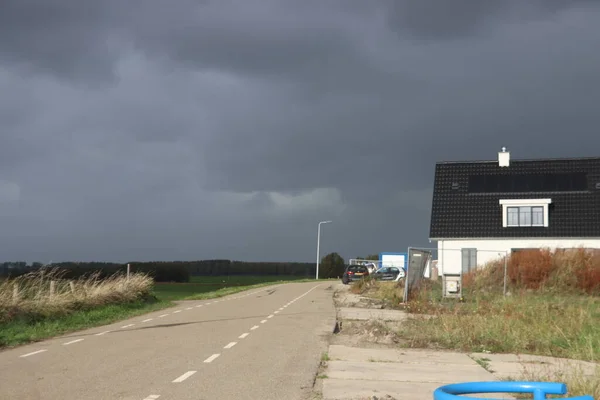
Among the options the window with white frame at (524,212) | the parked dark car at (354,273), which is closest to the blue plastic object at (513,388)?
the window with white frame at (524,212)

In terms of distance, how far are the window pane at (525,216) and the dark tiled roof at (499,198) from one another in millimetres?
445

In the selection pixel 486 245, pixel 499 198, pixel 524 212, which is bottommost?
pixel 486 245

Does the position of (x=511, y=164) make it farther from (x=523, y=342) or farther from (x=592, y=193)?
(x=523, y=342)

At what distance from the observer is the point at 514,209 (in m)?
45.2

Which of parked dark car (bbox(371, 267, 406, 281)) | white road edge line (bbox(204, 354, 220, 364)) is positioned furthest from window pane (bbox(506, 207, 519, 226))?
white road edge line (bbox(204, 354, 220, 364))

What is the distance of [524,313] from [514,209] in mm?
28595

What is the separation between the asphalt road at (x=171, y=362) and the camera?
866 centimetres

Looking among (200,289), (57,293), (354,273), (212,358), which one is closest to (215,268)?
(200,289)

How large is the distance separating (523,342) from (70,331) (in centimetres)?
1077

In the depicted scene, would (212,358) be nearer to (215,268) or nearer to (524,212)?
(524,212)

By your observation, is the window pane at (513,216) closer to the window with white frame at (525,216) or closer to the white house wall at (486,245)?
the window with white frame at (525,216)

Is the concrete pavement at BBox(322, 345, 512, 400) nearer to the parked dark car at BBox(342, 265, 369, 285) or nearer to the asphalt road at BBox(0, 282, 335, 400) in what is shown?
the asphalt road at BBox(0, 282, 335, 400)

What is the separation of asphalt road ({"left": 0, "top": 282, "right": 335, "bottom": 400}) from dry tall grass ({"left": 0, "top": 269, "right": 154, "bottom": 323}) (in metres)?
2.26

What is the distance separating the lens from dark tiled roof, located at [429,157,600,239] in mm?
43844
